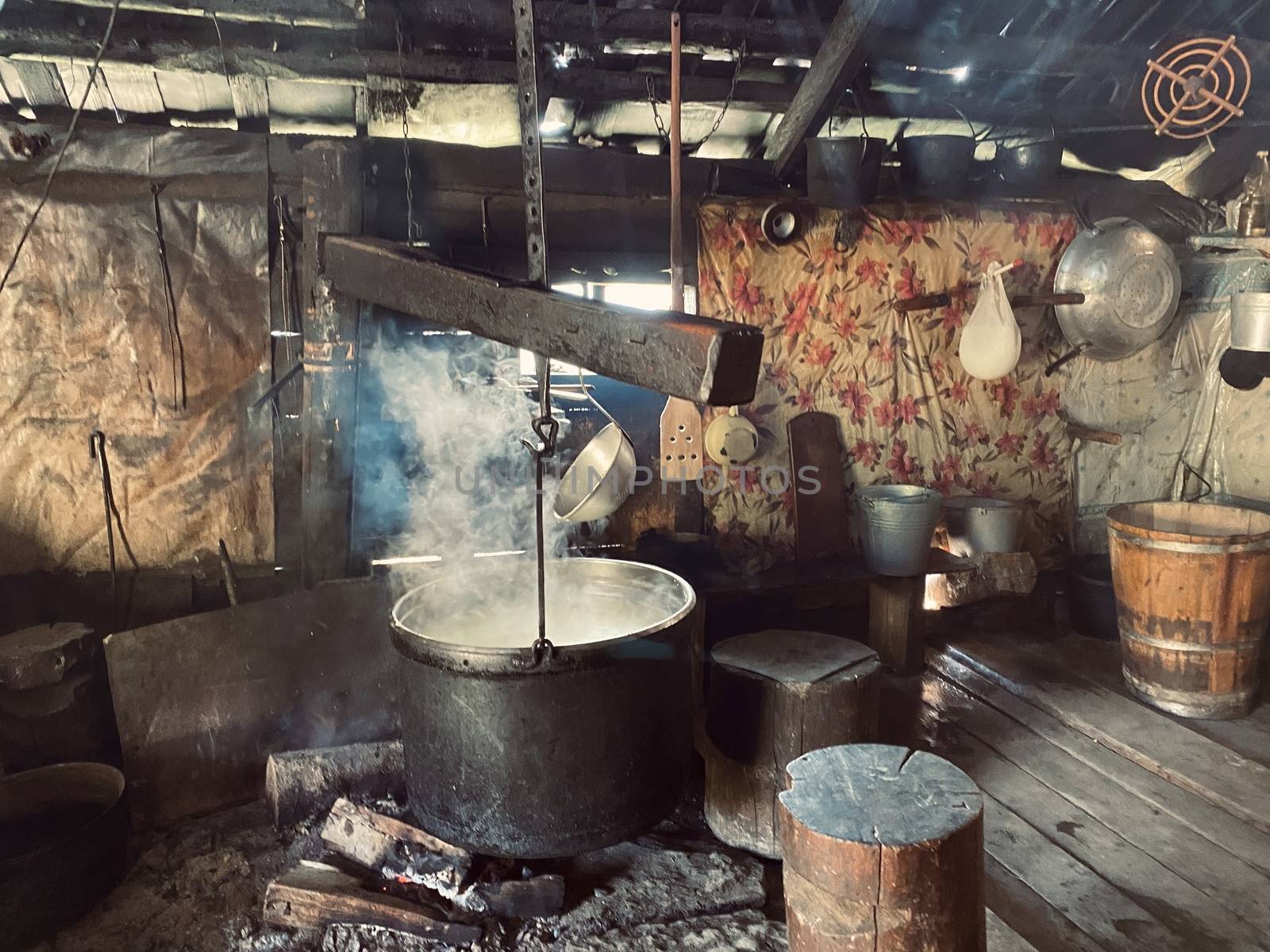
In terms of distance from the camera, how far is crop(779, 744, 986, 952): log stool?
7.27 ft

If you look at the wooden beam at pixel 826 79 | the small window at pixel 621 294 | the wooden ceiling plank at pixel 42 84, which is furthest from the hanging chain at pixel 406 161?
the wooden beam at pixel 826 79

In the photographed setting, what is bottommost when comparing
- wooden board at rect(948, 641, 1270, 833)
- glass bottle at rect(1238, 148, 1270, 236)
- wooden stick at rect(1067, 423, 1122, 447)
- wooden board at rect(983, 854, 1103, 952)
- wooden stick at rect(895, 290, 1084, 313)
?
wooden board at rect(983, 854, 1103, 952)

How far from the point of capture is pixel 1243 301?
4.99 meters

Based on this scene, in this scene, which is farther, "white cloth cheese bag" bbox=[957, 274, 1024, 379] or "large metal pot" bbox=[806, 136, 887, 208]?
"white cloth cheese bag" bbox=[957, 274, 1024, 379]

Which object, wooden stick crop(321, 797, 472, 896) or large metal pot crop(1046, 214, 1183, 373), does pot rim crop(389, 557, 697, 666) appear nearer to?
wooden stick crop(321, 797, 472, 896)

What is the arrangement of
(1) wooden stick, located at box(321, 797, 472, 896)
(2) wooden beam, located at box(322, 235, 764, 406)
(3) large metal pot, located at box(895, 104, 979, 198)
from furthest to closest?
(3) large metal pot, located at box(895, 104, 979, 198)
(1) wooden stick, located at box(321, 797, 472, 896)
(2) wooden beam, located at box(322, 235, 764, 406)

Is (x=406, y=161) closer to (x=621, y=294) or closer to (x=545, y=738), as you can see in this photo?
(x=621, y=294)

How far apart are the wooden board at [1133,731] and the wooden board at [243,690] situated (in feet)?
11.5

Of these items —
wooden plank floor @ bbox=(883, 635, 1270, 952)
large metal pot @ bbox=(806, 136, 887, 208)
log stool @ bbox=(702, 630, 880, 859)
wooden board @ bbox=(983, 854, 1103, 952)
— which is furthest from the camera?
large metal pot @ bbox=(806, 136, 887, 208)

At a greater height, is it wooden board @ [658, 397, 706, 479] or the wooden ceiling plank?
the wooden ceiling plank

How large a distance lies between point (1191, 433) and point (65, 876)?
22.0 ft

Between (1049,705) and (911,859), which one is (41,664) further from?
(1049,705)

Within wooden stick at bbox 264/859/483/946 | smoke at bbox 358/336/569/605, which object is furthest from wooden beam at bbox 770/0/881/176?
wooden stick at bbox 264/859/483/946

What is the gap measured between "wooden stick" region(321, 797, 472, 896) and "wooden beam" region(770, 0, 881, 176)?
3.80 metres
